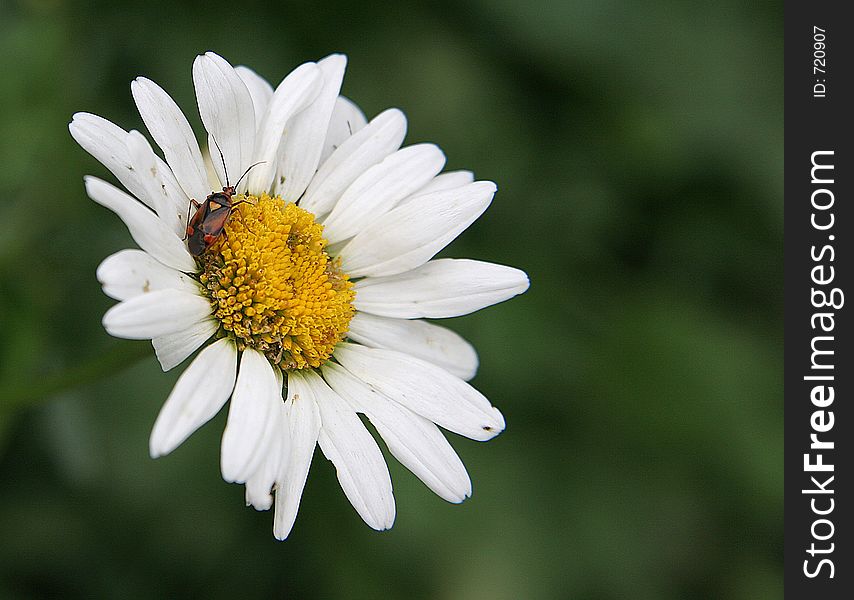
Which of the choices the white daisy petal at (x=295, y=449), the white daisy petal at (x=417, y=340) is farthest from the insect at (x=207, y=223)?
the white daisy petal at (x=417, y=340)

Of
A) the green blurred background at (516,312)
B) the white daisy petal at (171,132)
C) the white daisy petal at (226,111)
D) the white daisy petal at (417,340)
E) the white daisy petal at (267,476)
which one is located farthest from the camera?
the green blurred background at (516,312)

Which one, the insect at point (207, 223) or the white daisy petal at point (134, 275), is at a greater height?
the insect at point (207, 223)

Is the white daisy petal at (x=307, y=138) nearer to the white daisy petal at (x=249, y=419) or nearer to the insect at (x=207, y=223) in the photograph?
the insect at (x=207, y=223)

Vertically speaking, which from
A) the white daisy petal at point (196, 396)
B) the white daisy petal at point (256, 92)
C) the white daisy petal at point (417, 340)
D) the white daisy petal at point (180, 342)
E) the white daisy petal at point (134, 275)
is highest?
the white daisy petal at point (256, 92)

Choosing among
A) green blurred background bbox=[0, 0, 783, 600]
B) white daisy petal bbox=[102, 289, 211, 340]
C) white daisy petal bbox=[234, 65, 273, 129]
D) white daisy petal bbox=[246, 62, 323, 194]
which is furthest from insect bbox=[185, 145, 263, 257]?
green blurred background bbox=[0, 0, 783, 600]

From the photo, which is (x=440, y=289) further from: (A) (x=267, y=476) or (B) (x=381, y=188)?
(A) (x=267, y=476)

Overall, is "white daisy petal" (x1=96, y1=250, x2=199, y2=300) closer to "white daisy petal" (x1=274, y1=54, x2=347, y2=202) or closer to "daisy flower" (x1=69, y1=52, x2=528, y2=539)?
"daisy flower" (x1=69, y1=52, x2=528, y2=539)
